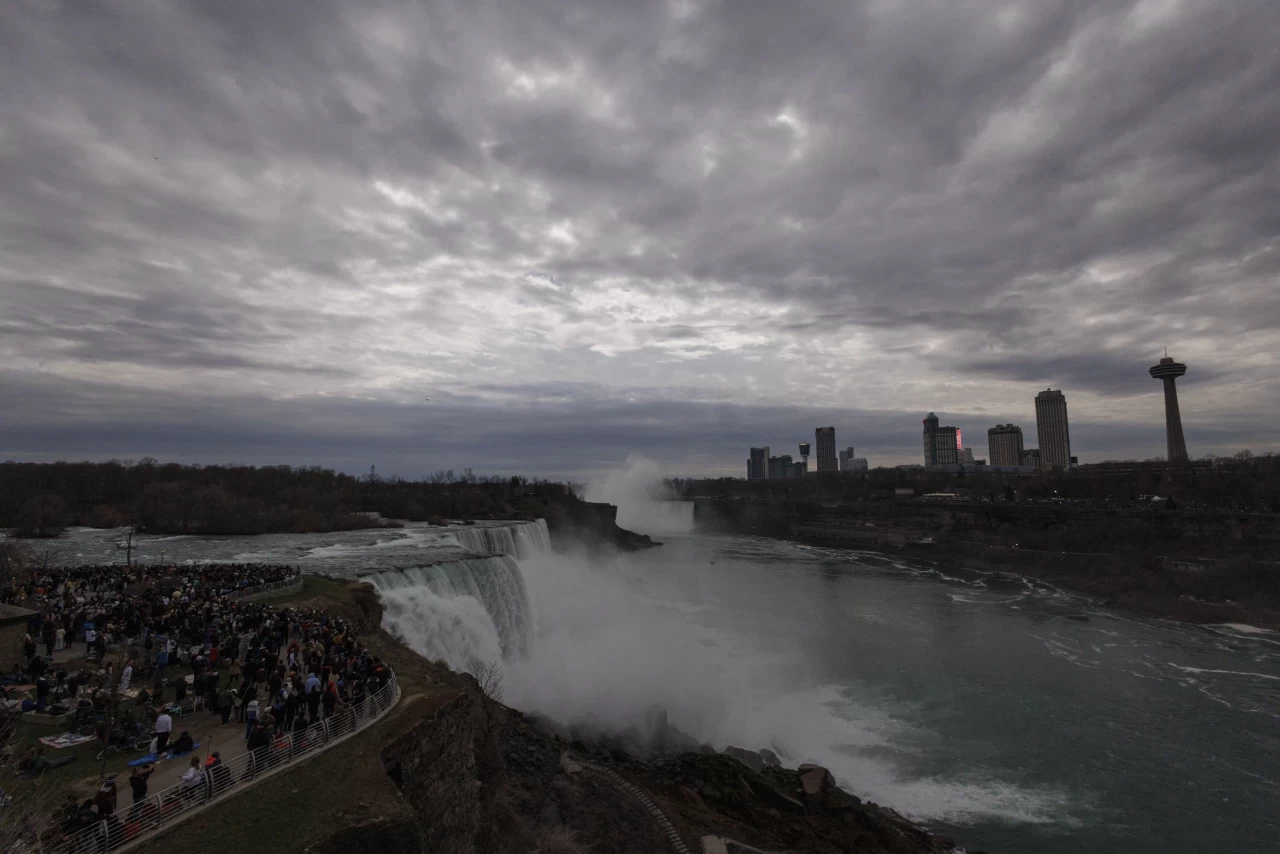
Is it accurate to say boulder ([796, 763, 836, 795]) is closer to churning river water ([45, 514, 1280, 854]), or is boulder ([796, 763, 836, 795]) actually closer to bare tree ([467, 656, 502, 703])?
churning river water ([45, 514, 1280, 854])

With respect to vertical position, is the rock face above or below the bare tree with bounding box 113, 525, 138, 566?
below

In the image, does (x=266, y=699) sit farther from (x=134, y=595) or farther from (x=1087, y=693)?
(x=1087, y=693)

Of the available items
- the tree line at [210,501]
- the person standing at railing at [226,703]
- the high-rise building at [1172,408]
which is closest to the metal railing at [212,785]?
the person standing at railing at [226,703]

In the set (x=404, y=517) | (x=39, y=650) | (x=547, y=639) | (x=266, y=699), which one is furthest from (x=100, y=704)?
(x=404, y=517)

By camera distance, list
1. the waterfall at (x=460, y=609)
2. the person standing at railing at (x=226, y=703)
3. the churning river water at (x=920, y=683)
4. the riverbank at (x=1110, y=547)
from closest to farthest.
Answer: the person standing at railing at (x=226, y=703) < the churning river water at (x=920, y=683) < the waterfall at (x=460, y=609) < the riverbank at (x=1110, y=547)

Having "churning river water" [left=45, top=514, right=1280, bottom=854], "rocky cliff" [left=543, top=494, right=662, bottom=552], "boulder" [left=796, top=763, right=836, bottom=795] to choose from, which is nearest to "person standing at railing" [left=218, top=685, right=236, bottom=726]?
"churning river water" [left=45, top=514, right=1280, bottom=854]

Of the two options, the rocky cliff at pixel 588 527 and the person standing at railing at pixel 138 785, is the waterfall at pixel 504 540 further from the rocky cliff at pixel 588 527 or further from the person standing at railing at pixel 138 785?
the person standing at railing at pixel 138 785
